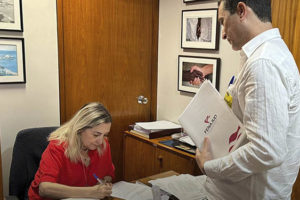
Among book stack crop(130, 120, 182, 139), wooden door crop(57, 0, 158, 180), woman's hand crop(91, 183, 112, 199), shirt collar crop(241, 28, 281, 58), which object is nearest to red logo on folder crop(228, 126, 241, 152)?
shirt collar crop(241, 28, 281, 58)

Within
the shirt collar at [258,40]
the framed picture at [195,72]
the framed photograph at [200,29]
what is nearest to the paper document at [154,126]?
the framed picture at [195,72]

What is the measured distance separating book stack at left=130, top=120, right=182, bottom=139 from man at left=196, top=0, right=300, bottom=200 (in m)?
1.27

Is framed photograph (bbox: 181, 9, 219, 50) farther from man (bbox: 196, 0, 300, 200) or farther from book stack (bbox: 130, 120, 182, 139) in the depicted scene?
man (bbox: 196, 0, 300, 200)

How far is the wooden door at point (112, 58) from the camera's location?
2.31 meters

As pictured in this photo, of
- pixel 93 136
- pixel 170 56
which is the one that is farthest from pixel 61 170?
pixel 170 56

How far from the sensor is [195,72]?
96.5 inches

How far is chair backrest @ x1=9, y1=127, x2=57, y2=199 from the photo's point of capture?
1.80 meters

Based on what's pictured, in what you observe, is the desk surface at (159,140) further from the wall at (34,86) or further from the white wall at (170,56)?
the wall at (34,86)

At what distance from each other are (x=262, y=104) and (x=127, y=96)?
1839mm

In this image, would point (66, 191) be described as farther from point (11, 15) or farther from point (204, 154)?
point (11, 15)

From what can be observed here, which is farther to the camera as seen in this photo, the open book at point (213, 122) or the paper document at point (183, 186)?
the paper document at point (183, 186)

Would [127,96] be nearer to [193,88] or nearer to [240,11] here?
[193,88]

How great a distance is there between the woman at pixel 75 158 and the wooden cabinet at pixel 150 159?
0.57 m

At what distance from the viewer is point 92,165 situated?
1740 millimetres
